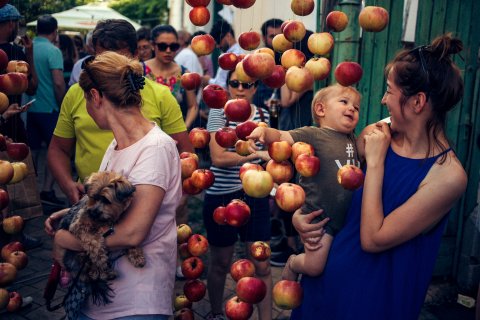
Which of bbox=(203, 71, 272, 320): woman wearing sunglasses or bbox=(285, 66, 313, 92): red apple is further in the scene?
bbox=(203, 71, 272, 320): woman wearing sunglasses

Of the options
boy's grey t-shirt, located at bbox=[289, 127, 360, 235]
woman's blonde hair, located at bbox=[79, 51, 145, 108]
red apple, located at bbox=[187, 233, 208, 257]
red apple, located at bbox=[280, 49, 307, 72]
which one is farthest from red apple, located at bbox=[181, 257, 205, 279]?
red apple, located at bbox=[280, 49, 307, 72]

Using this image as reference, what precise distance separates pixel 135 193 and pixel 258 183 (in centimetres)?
49

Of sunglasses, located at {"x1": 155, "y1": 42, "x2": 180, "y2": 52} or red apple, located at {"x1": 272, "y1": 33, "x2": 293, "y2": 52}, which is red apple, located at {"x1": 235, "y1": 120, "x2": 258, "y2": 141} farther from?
sunglasses, located at {"x1": 155, "y1": 42, "x2": 180, "y2": 52}

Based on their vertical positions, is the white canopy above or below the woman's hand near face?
above

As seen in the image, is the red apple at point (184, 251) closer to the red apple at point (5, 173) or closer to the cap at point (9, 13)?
the red apple at point (5, 173)

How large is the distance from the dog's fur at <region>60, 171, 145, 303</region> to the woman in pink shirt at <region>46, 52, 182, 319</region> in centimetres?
4

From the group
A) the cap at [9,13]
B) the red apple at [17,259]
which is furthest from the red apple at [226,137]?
the cap at [9,13]

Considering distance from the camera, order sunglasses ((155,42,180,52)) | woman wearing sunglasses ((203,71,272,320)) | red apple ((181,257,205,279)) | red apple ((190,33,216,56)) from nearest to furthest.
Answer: red apple ((190,33,216,56))
red apple ((181,257,205,279))
woman wearing sunglasses ((203,71,272,320))
sunglasses ((155,42,180,52))

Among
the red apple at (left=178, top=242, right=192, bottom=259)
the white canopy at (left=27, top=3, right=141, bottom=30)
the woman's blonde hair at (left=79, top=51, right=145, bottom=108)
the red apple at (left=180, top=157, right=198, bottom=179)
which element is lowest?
the red apple at (left=178, top=242, right=192, bottom=259)

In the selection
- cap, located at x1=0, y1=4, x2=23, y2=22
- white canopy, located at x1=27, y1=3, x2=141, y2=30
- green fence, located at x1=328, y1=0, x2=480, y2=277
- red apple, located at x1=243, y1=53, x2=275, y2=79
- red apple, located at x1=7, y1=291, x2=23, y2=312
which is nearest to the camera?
red apple, located at x1=243, y1=53, x2=275, y2=79

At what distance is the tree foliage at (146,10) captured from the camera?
32531mm

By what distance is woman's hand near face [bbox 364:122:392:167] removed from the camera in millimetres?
A: 1885

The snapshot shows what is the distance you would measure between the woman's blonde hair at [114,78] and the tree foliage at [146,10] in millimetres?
31305

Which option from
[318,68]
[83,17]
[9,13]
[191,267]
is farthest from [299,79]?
[83,17]
